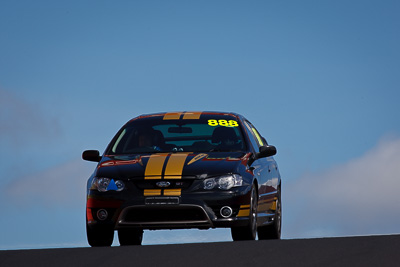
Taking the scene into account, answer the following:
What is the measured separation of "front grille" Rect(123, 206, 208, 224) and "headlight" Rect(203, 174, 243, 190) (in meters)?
0.34

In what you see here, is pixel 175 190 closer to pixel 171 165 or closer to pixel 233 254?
pixel 171 165

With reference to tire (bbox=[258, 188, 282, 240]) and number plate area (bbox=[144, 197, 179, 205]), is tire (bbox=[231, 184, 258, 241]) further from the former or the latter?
tire (bbox=[258, 188, 282, 240])

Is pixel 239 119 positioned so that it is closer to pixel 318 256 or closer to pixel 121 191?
pixel 121 191

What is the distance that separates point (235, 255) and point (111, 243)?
3.50 meters

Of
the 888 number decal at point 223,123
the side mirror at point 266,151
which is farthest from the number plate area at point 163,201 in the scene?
the 888 number decal at point 223,123

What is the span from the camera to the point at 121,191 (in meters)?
11.6

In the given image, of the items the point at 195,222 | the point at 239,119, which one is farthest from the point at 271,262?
the point at 239,119

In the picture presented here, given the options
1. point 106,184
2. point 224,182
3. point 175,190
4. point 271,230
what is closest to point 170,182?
point 175,190

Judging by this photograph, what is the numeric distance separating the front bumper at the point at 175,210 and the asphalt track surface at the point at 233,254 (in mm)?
1525

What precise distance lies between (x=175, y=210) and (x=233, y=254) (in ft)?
9.13

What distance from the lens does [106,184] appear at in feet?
38.7

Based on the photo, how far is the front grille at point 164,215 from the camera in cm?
1152

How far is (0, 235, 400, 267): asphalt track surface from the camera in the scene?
8.23 metres

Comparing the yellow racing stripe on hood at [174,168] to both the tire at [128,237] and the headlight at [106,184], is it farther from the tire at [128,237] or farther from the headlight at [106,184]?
the tire at [128,237]
